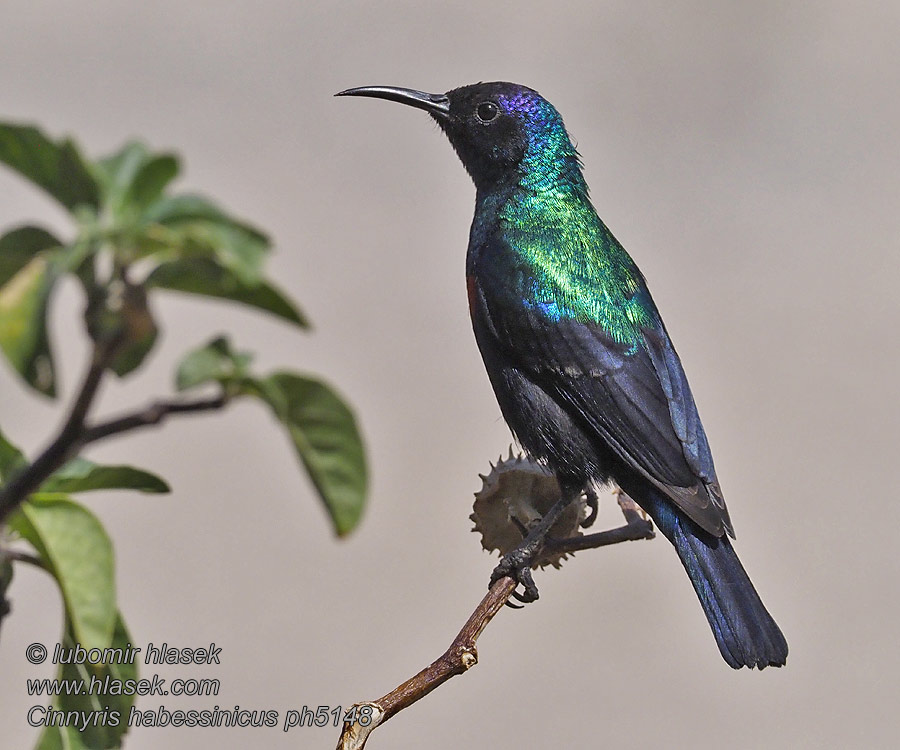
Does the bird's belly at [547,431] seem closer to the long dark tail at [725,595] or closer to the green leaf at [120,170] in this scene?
the long dark tail at [725,595]

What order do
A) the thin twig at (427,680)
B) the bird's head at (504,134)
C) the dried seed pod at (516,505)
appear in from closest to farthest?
the thin twig at (427,680)
the dried seed pod at (516,505)
the bird's head at (504,134)

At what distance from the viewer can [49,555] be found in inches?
46.4

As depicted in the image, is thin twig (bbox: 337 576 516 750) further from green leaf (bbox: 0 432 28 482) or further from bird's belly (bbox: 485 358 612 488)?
bird's belly (bbox: 485 358 612 488)

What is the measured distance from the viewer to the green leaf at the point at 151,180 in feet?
3.08

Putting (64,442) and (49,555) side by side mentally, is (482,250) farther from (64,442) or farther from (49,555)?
(64,442)

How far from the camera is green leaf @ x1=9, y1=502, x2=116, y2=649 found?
112cm

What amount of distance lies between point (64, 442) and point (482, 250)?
284 centimetres

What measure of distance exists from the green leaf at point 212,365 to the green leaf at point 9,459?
510 mm

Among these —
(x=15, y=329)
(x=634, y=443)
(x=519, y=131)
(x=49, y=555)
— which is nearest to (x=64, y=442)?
(x=15, y=329)

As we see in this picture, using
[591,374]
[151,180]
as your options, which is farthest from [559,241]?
[151,180]

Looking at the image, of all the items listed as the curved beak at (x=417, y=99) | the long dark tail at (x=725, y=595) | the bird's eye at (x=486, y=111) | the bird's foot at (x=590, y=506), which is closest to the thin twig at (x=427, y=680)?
the bird's foot at (x=590, y=506)

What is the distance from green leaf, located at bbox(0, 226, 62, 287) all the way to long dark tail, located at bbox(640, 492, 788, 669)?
2.48m

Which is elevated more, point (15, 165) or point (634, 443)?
point (634, 443)

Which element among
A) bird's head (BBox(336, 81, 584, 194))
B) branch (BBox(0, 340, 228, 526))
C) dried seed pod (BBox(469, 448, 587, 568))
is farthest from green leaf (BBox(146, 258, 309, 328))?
bird's head (BBox(336, 81, 584, 194))
